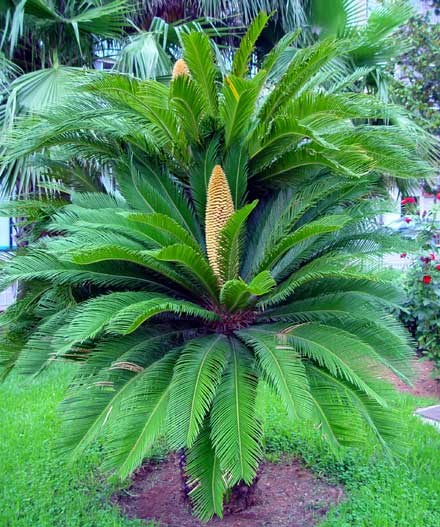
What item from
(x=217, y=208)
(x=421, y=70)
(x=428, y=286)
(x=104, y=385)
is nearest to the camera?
(x=104, y=385)

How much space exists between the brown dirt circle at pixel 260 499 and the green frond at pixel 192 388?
123 cm

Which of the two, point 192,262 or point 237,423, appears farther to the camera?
point 192,262

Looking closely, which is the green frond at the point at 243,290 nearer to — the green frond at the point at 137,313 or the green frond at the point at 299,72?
the green frond at the point at 137,313

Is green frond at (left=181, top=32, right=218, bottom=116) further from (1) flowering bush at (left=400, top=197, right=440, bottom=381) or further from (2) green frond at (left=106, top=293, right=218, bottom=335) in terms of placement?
(1) flowering bush at (left=400, top=197, right=440, bottom=381)

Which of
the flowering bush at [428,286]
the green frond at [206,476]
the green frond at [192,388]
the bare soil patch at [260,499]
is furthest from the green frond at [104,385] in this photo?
the flowering bush at [428,286]

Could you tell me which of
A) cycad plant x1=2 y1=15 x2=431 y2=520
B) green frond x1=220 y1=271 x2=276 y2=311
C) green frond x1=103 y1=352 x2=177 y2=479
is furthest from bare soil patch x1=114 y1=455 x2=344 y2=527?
green frond x1=220 y1=271 x2=276 y2=311

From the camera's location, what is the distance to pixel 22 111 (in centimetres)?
575

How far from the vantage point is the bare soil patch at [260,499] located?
3.42 meters

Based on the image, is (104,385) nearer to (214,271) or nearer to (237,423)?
(237,423)

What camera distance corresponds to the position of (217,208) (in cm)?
295

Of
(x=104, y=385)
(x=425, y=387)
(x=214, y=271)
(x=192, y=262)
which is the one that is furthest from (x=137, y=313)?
(x=425, y=387)

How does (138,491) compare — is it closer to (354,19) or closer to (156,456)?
(156,456)

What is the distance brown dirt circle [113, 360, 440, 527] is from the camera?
342 cm

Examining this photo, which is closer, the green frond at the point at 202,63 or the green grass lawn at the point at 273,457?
the green frond at the point at 202,63
